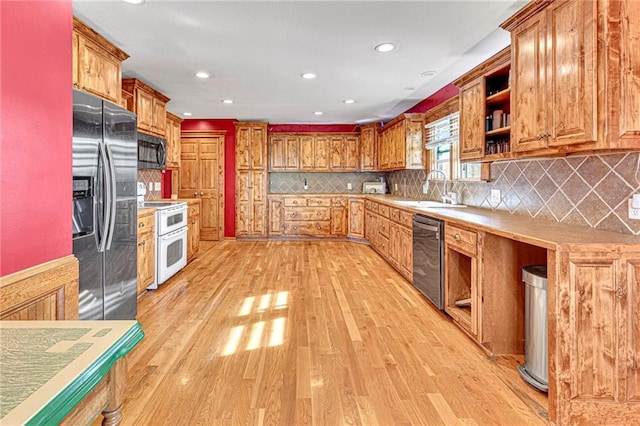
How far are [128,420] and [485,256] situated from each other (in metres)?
2.36

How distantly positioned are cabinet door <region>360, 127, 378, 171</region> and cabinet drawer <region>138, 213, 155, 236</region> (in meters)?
4.78

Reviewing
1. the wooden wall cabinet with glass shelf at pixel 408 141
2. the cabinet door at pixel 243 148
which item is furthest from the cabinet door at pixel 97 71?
the cabinet door at pixel 243 148

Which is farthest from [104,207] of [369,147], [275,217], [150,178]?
[369,147]

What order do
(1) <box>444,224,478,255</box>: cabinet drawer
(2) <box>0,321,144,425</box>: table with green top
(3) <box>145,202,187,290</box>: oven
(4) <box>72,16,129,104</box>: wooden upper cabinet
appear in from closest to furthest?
(2) <box>0,321,144,425</box>: table with green top → (1) <box>444,224,478,255</box>: cabinet drawer → (4) <box>72,16,129,104</box>: wooden upper cabinet → (3) <box>145,202,187,290</box>: oven

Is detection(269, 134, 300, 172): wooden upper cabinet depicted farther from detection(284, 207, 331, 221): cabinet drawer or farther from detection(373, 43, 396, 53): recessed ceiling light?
detection(373, 43, 396, 53): recessed ceiling light

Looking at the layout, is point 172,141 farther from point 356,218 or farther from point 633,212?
point 633,212

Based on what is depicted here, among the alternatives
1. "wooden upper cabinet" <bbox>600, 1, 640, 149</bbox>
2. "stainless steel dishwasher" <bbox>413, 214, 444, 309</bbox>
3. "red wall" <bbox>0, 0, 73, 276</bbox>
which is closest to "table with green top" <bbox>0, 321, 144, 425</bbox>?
"red wall" <bbox>0, 0, 73, 276</bbox>

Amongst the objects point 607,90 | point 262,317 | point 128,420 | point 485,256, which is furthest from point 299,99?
point 128,420

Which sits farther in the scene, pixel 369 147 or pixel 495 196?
pixel 369 147

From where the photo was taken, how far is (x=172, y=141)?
5.79 m

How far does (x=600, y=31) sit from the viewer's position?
1866 mm

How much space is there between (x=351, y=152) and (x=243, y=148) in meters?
2.27

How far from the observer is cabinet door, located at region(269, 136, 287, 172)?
310 inches

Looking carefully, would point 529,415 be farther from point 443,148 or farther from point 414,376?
point 443,148
